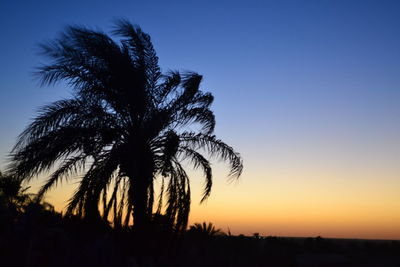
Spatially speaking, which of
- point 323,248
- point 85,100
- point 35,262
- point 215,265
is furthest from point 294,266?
point 323,248

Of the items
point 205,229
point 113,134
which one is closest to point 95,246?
point 113,134

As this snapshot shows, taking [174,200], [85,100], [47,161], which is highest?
[85,100]

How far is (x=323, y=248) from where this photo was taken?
38.3m

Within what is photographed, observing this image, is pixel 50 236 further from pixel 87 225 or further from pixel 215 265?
pixel 215 265

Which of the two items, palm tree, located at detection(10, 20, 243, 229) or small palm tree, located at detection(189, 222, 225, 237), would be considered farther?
small palm tree, located at detection(189, 222, 225, 237)

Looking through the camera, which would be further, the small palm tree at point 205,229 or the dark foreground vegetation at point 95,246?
the small palm tree at point 205,229

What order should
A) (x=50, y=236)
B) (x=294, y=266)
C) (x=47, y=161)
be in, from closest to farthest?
1. (x=50, y=236)
2. (x=47, y=161)
3. (x=294, y=266)

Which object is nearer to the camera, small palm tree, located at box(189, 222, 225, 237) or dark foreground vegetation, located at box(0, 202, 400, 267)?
dark foreground vegetation, located at box(0, 202, 400, 267)

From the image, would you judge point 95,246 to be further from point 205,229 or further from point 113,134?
point 205,229

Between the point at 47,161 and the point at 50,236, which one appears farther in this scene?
the point at 47,161

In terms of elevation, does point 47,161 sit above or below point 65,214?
above

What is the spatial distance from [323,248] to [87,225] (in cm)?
3320

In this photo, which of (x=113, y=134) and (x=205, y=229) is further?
(x=205, y=229)

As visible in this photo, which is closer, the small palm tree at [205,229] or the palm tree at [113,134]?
the palm tree at [113,134]
